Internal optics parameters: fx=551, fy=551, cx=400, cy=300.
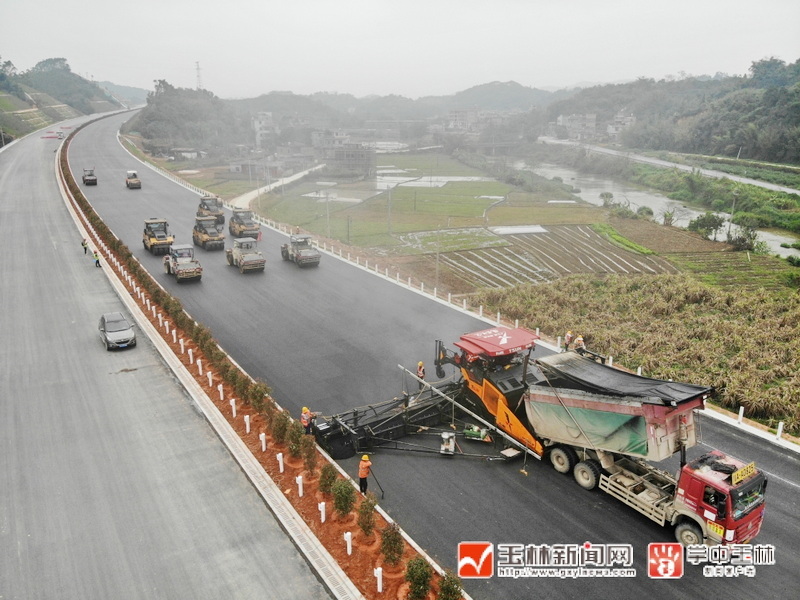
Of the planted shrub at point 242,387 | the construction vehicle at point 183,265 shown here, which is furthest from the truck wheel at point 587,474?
the construction vehicle at point 183,265

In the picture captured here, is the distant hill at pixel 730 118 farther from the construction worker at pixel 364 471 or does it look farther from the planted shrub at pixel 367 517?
the planted shrub at pixel 367 517

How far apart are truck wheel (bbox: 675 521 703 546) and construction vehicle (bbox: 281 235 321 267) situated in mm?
28365

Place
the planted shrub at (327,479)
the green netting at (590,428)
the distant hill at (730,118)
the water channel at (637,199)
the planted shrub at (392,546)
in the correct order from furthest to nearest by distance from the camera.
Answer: the distant hill at (730,118)
the water channel at (637,199)
the planted shrub at (327,479)
the green netting at (590,428)
the planted shrub at (392,546)

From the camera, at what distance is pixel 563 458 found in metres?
14.5

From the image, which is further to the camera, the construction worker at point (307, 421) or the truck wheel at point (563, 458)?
the construction worker at point (307, 421)

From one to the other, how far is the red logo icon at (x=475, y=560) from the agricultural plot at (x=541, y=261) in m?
30.9

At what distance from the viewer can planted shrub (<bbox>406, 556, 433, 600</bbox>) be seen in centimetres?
1033

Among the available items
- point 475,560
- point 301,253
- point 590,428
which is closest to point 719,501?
point 590,428

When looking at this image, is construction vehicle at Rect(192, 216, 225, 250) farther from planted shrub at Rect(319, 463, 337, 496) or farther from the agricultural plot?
planted shrub at Rect(319, 463, 337, 496)

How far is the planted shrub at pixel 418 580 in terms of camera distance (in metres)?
10.3

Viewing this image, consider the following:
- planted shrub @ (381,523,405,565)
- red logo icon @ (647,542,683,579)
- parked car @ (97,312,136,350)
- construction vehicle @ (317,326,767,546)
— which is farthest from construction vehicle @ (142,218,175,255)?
red logo icon @ (647,542,683,579)

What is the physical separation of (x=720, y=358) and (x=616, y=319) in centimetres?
658

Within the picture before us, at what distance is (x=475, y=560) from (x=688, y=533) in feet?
15.1

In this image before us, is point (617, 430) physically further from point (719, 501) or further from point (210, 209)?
point (210, 209)
